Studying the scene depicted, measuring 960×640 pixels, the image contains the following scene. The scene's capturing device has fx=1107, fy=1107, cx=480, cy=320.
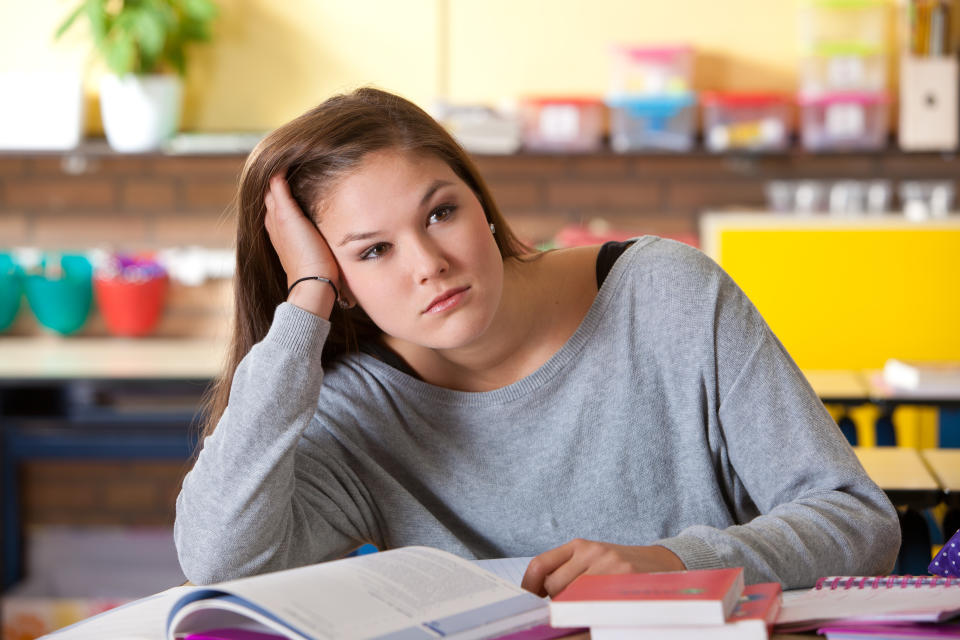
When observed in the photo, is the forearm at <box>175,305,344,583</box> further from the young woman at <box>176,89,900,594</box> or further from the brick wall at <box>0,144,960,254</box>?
the brick wall at <box>0,144,960,254</box>

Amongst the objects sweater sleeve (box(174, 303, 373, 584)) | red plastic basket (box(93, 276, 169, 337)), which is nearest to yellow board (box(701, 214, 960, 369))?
red plastic basket (box(93, 276, 169, 337))

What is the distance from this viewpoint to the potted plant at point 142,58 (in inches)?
134

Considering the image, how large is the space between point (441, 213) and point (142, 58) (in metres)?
2.52

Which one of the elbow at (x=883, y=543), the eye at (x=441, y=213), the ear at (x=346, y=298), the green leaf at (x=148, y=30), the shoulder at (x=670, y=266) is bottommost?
the elbow at (x=883, y=543)

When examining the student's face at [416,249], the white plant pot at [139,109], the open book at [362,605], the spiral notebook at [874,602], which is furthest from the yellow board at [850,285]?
the open book at [362,605]

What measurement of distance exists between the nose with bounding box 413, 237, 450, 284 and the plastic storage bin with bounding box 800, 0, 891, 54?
8.04 ft

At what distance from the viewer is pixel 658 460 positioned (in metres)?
1.33

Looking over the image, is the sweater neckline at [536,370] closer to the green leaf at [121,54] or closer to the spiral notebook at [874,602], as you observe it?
the spiral notebook at [874,602]

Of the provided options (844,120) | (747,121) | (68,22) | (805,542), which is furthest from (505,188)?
(805,542)

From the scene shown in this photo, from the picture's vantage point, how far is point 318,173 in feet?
4.17

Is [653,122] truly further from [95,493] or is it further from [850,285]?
[95,493]

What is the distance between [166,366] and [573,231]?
122 centimetres

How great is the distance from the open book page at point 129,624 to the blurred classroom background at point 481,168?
187cm

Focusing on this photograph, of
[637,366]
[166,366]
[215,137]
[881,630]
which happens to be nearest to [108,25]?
[215,137]
